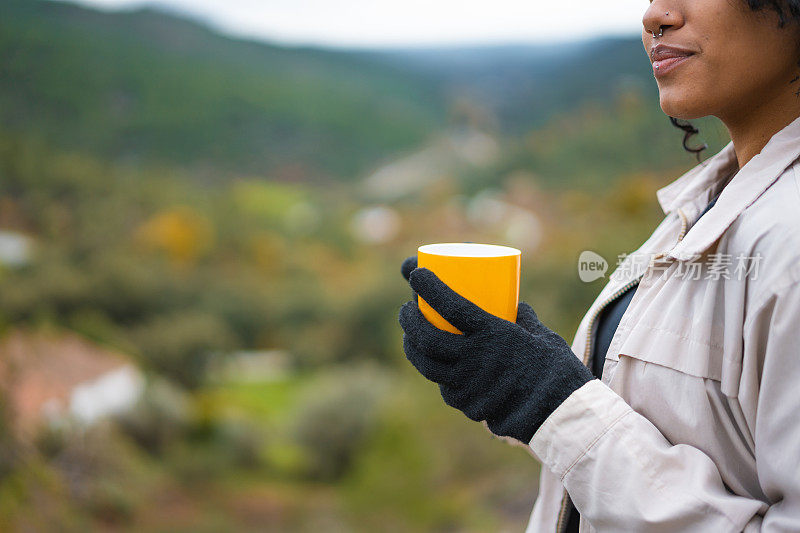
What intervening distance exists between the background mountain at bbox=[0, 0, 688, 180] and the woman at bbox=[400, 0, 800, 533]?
21.7 metres

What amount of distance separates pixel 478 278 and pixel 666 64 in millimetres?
313

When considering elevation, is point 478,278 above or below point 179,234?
below

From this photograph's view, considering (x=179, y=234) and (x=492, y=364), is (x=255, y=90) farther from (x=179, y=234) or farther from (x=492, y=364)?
(x=492, y=364)

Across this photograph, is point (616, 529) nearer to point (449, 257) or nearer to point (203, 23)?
point (449, 257)

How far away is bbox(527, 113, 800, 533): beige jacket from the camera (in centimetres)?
51

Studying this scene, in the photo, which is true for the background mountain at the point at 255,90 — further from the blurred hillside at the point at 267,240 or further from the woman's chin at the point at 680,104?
the woman's chin at the point at 680,104

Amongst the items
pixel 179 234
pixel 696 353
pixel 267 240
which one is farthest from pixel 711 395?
pixel 267 240

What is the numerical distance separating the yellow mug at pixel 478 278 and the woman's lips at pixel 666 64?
10.2 inches

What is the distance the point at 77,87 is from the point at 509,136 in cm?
1783

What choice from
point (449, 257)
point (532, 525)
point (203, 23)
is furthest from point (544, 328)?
point (203, 23)

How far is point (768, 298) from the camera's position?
519 mm

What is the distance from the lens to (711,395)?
573 millimetres

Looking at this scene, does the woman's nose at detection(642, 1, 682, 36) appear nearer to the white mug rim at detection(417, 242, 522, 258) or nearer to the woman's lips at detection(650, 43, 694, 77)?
the woman's lips at detection(650, 43, 694, 77)

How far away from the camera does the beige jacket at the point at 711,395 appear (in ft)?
1.68
